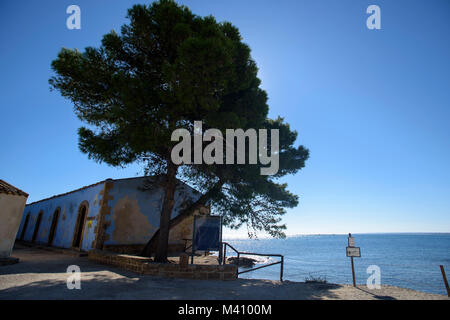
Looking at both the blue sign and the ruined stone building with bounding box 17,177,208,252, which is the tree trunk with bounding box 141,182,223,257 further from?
the blue sign

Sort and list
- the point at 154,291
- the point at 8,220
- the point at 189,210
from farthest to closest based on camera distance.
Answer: the point at 189,210
the point at 8,220
the point at 154,291

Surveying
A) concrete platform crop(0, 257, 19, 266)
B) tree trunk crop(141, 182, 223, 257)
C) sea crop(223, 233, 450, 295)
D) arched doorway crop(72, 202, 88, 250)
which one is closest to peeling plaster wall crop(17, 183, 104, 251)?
arched doorway crop(72, 202, 88, 250)

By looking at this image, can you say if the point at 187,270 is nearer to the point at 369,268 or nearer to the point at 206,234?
the point at 206,234

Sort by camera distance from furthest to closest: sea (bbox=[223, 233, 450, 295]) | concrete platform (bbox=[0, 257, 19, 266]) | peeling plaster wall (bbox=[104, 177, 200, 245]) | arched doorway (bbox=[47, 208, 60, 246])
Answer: sea (bbox=[223, 233, 450, 295]) → arched doorway (bbox=[47, 208, 60, 246]) → peeling plaster wall (bbox=[104, 177, 200, 245]) → concrete platform (bbox=[0, 257, 19, 266])

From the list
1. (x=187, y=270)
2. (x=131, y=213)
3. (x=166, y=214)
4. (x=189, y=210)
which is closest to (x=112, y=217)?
(x=131, y=213)

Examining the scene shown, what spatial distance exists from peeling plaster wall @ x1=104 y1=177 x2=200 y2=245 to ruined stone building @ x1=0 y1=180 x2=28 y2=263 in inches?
136

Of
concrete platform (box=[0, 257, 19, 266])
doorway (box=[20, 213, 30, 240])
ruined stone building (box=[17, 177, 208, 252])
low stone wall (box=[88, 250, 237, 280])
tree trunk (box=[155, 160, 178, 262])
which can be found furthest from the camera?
doorway (box=[20, 213, 30, 240])

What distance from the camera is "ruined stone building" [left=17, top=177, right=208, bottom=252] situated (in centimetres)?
1131

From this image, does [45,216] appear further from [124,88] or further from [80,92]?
[124,88]

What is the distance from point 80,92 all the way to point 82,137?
1785 mm

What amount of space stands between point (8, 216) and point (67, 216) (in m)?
6.27

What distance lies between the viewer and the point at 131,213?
A: 12305 mm

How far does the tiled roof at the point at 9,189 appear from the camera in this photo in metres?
8.49
